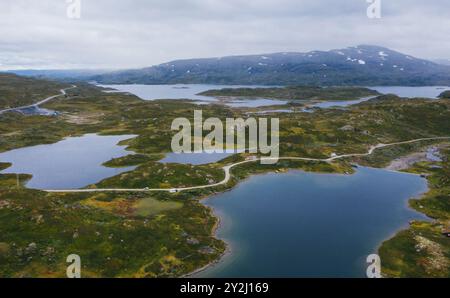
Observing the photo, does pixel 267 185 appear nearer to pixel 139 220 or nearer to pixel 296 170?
pixel 296 170

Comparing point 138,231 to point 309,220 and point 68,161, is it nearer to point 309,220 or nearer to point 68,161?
point 309,220

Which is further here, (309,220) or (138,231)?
(309,220)

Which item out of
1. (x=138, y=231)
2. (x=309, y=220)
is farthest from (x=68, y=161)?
(x=309, y=220)

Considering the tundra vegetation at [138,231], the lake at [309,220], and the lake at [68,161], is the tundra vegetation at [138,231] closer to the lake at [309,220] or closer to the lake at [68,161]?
the lake at [309,220]

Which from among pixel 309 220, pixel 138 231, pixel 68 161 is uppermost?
pixel 68 161

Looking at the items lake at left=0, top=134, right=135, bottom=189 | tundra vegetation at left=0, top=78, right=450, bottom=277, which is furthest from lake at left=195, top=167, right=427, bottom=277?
lake at left=0, top=134, right=135, bottom=189

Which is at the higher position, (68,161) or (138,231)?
(68,161)
